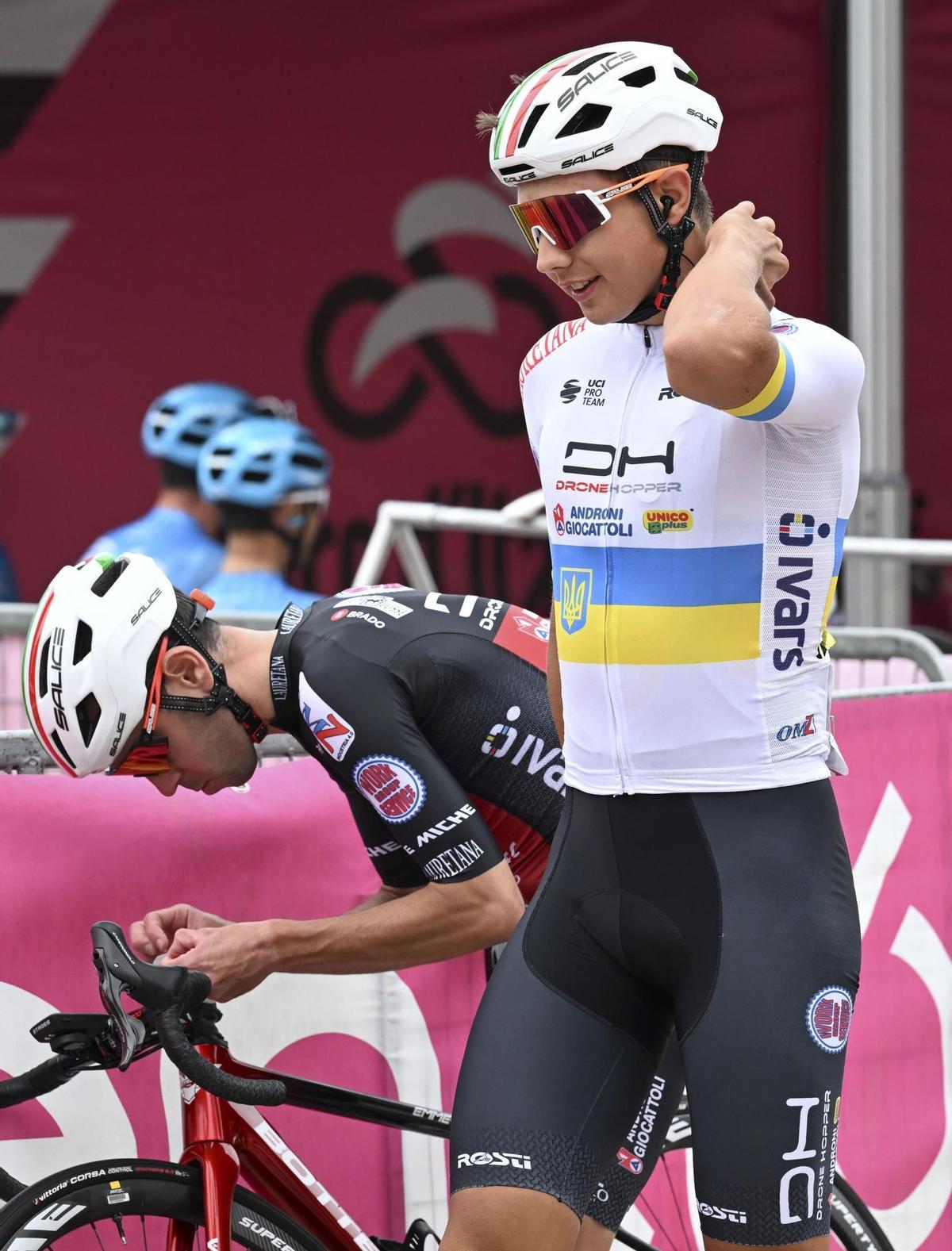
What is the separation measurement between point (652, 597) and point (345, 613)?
2.21 ft

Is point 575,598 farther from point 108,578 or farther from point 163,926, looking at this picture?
point 163,926

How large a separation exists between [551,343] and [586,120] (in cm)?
41

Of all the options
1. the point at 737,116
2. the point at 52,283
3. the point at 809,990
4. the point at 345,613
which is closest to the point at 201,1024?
the point at 345,613

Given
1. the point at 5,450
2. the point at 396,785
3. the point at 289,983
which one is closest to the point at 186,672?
the point at 396,785

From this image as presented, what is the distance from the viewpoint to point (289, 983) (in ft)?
10.8

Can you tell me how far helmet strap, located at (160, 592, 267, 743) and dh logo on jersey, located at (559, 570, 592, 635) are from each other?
593mm

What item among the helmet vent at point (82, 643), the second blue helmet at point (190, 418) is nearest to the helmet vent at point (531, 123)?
the helmet vent at point (82, 643)

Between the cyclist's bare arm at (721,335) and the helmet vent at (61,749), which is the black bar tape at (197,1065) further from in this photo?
the cyclist's bare arm at (721,335)

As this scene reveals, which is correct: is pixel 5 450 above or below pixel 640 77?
above

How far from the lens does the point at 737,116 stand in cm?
1073

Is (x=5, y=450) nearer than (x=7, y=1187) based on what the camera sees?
No

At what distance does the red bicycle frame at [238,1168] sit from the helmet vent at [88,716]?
0.49 meters

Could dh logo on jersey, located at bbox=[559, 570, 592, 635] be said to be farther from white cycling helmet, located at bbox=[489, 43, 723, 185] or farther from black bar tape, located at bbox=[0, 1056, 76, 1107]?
black bar tape, located at bbox=[0, 1056, 76, 1107]

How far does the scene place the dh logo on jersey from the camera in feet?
8.72
